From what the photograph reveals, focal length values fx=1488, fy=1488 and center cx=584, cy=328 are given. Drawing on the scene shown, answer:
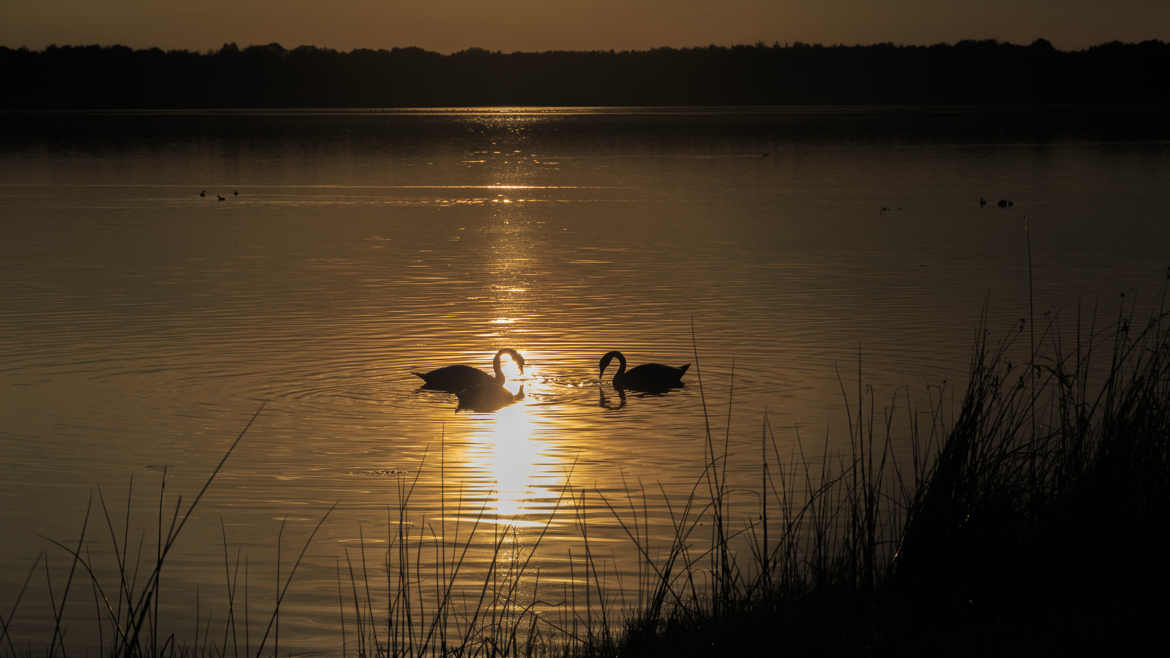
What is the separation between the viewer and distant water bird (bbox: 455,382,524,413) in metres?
Result: 13.6

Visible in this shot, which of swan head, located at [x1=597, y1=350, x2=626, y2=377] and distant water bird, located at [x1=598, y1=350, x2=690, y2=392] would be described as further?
swan head, located at [x1=597, y1=350, x2=626, y2=377]

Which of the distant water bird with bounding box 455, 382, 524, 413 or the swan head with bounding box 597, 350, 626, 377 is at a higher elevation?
the swan head with bounding box 597, 350, 626, 377

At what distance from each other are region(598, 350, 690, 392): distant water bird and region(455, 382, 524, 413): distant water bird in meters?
1.04

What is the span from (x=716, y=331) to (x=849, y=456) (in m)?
6.03

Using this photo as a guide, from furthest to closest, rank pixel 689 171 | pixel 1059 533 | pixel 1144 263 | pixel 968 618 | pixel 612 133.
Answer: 1. pixel 612 133
2. pixel 689 171
3. pixel 1144 263
4. pixel 1059 533
5. pixel 968 618

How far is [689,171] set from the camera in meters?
51.9

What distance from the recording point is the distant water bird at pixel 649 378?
554 inches

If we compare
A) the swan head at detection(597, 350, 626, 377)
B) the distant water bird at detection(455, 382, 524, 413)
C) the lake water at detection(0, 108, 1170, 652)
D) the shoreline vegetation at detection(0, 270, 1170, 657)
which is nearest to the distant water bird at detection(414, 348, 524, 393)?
the distant water bird at detection(455, 382, 524, 413)

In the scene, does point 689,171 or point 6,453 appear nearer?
point 6,453

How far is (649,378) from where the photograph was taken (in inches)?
554

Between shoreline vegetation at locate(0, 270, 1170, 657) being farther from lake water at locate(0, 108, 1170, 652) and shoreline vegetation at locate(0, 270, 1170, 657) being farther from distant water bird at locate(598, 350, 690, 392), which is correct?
distant water bird at locate(598, 350, 690, 392)

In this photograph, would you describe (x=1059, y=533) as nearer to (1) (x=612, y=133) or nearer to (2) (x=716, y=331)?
(2) (x=716, y=331)

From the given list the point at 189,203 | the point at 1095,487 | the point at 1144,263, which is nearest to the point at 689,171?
the point at 189,203

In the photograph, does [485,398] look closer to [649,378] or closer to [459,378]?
[459,378]
